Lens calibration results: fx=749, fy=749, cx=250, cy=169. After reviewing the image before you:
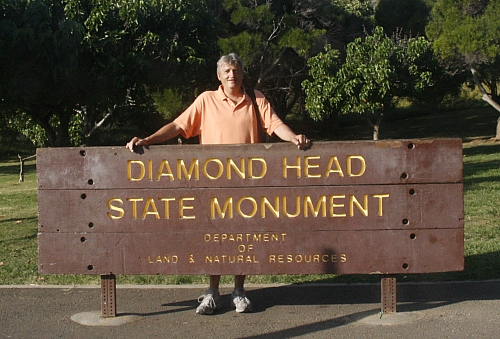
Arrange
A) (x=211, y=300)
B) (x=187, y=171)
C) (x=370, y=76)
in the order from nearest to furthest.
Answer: (x=187, y=171)
(x=211, y=300)
(x=370, y=76)

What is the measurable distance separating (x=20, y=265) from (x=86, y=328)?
8.64ft

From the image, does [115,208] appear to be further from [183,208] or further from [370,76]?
[370,76]

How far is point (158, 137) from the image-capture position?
216 inches

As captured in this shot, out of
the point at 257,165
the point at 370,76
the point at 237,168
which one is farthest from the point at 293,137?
the point at 370,76

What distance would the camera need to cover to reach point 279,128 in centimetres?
551

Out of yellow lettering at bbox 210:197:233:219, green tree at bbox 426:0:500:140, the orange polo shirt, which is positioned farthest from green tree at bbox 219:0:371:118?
yellow lettering at bbox 210:197:233:219

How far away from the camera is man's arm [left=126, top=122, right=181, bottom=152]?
17.5 ft

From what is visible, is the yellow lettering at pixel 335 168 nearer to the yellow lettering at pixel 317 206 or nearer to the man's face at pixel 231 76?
the yellow lettering at pixel 317 206

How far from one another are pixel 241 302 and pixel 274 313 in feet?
0.86

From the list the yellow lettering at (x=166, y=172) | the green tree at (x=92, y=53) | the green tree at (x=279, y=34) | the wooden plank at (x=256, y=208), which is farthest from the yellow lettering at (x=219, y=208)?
the green tree at (x=279, y=34)

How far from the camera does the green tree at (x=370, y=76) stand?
24.6 metres

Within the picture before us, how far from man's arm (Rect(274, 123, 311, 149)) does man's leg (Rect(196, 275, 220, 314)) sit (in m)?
1.18

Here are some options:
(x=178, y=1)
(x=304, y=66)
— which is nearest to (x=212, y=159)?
(x=178, y=1)

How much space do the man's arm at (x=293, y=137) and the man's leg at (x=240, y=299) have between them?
1.13m
